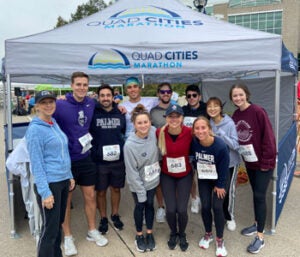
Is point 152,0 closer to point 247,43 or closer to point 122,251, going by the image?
point 247,43

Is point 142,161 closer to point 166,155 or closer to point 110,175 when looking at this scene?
point 166,155

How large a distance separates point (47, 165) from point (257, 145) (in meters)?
2.13

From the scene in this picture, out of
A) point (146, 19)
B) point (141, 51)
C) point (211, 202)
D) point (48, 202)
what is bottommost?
point (211, 202)

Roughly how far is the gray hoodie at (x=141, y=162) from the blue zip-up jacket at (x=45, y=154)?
2.47 ft

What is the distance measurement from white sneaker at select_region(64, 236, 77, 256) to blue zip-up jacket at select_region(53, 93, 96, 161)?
0.91 m

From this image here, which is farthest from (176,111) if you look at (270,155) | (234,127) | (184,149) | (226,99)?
(226,99)

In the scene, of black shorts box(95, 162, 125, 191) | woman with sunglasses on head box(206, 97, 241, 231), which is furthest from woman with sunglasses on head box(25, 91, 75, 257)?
woman with sunglasses on head box(206, 97, 241, 231)

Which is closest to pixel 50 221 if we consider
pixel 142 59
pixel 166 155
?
pixel 166 155

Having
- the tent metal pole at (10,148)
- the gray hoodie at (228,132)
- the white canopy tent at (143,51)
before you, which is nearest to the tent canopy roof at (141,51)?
the white canopy tent at (143,51)

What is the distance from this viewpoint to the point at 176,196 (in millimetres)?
3166

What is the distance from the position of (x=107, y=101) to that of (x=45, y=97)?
97 cm

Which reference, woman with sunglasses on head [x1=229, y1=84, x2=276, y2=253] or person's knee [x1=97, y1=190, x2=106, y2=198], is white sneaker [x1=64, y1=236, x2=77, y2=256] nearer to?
person's knee [x1=97, y1=190, x2=106, y2=198]

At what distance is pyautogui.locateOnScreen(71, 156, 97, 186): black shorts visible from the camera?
3119 mm

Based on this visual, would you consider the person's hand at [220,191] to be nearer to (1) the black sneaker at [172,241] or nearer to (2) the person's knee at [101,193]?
(1) the black sneaker at [172,241]
